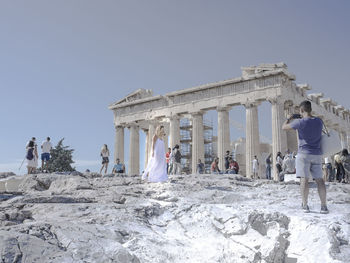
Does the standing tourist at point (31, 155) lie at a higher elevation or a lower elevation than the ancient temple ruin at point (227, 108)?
lower

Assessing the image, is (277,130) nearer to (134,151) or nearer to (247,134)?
(247,134)

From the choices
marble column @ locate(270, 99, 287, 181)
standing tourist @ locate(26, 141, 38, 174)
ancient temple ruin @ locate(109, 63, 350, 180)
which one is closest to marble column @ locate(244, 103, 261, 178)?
ancient temple ruin @ locate(109, 63, 350, 180)

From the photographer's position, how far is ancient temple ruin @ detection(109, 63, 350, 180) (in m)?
27.1

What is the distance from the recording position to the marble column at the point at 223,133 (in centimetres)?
2912

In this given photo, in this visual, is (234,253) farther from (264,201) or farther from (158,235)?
(264,201)

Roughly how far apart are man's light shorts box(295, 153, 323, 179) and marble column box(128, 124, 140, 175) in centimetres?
3017

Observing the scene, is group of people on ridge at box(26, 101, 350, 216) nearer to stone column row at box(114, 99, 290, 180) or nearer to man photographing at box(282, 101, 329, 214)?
man photographing at box(282, 101, 329, 214)

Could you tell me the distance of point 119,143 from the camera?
37656mm

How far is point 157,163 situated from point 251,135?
1836 centimetres

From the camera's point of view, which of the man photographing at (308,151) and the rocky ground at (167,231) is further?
the man photographing at (308,151)

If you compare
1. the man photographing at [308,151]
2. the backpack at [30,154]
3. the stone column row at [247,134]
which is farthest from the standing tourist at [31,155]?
the man photographing at [308,151]

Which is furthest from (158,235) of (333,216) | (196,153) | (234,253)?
(196,153)

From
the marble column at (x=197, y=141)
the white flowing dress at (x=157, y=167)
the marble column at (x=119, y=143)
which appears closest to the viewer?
the white flowing dress at (x=157, y=167)

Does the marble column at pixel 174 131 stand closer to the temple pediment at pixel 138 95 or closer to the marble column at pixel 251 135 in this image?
the temple pediment at pixel 138 95
